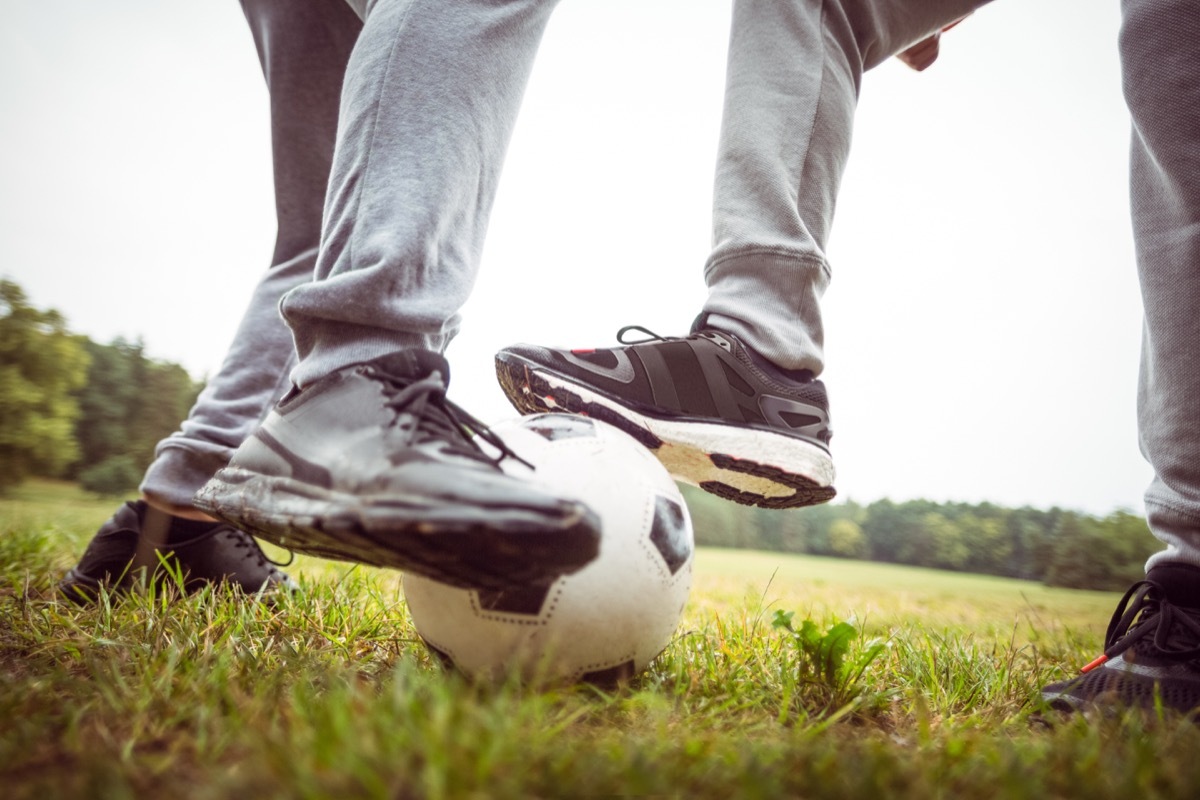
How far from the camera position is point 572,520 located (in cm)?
93

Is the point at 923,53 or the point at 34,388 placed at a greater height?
the point at 923,53

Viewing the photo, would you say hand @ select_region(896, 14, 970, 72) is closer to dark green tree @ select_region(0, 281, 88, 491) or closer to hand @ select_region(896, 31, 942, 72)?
hand @ select_region(896, 31, 942, 72)

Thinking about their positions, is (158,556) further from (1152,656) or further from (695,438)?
(1152,656)

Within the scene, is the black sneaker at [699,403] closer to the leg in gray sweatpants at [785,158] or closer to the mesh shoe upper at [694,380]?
the mesh shoe upper at [694,380]

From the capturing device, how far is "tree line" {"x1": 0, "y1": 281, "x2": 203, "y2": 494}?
2316 cm

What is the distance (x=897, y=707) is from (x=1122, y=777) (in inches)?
26.6

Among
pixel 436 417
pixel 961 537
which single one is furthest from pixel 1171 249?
pixel 961 537

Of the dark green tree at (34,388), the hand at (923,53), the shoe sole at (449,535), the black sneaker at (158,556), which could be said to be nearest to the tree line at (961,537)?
the hand at (923,53)

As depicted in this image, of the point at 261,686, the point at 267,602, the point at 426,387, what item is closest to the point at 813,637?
the point at 426,387

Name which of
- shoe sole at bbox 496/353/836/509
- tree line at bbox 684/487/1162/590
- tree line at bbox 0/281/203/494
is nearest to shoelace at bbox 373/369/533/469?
shoe sole at bbox 496/353/836/509

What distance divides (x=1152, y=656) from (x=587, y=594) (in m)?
1.44

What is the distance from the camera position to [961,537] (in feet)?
73.7

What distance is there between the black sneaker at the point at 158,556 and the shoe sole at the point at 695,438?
113cm

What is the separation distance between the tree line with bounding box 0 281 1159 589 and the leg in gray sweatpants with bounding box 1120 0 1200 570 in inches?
724
